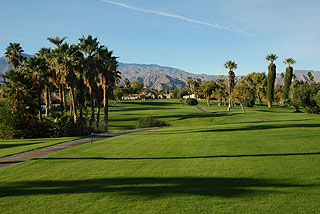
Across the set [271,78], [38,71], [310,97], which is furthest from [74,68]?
[271,78]

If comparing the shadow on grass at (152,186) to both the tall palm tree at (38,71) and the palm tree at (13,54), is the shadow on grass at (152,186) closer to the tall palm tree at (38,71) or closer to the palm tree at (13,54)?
the tall palm tree at (38,71)

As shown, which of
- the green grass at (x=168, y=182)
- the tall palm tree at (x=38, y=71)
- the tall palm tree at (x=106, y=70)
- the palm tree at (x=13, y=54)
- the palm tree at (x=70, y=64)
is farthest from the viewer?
the palm tree at (x=13, y=54)

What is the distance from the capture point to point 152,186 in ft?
32.4

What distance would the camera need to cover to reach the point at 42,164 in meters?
13.8

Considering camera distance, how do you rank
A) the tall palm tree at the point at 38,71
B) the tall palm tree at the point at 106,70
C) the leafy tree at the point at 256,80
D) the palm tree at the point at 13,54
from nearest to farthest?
the tall palm tree at the point at 38,71 < the tall palm tree at the point at 106,70 < the palm tree at the point at 13,54 < the leafy tree at the point at 256,80

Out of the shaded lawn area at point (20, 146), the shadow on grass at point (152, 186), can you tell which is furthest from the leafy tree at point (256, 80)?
the shadow on grass at point (152, 186)

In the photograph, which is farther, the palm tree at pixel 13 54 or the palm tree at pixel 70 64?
the palm tree at pixel 13 54

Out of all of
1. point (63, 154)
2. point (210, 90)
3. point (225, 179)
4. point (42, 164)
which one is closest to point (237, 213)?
point (225, 179)

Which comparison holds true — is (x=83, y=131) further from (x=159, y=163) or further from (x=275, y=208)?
(x=275, y=208)

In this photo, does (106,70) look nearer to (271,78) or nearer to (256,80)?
(271,78)

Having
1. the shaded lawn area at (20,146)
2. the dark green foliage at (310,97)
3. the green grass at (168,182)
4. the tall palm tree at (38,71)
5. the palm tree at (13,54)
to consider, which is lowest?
the shaded lawn area at (20,146)

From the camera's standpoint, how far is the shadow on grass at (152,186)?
9148mm

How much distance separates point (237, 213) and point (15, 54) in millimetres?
59776

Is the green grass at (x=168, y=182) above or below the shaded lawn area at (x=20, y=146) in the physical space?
above
